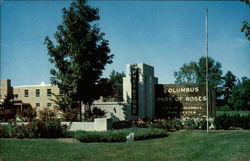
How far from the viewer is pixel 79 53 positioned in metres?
21.6

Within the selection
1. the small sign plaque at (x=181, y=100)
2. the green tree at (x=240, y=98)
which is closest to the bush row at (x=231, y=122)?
the small sign plaque at (x=181, y=100)

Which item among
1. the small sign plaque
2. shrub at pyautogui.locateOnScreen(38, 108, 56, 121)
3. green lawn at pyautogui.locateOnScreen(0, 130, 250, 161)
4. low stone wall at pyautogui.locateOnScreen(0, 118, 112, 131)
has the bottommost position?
green lawn at pyautogui.locateOnScreen(0, 130, 250, 161)

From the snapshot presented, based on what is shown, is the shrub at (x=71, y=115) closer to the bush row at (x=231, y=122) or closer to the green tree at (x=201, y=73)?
the bush row at (x=231, y=122)

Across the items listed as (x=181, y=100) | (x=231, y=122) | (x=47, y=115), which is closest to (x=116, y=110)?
(x=181, y=100)

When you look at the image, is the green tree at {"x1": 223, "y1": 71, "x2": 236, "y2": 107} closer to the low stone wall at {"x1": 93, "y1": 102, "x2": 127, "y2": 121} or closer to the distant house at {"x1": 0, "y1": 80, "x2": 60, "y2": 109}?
the distant house at {"x1": 0, "y1": 80, "x2": 60, "y2": 109}

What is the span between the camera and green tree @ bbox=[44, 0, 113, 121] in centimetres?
2184

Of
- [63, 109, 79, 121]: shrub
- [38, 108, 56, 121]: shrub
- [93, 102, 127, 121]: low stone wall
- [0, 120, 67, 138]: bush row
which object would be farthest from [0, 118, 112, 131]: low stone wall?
[93, 102, 127, 121]: low stone wall

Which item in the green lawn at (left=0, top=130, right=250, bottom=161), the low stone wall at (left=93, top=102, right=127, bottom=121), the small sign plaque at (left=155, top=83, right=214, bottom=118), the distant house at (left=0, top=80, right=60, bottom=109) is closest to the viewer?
the green lawn at (left=0, top=130, right=250, bottom=161)

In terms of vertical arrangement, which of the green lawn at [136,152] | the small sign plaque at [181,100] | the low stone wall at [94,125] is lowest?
the green lawn at [136,152]

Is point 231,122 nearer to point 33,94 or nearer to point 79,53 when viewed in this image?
point 79,53

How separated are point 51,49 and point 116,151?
12459 millimetres

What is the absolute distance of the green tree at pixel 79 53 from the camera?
21.8 m

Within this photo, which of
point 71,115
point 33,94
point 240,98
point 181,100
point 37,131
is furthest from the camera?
point 240,98

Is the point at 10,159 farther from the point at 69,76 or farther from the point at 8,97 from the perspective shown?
the point at 8,97
